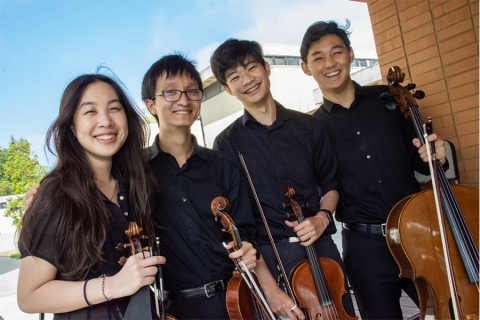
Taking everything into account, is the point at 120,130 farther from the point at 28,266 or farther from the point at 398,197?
the point at 398,197

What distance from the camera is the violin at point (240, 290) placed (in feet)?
4.65

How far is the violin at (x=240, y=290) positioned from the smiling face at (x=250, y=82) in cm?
65

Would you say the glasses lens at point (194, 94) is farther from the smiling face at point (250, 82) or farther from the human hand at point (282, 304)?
the human hand at point (282, 304)

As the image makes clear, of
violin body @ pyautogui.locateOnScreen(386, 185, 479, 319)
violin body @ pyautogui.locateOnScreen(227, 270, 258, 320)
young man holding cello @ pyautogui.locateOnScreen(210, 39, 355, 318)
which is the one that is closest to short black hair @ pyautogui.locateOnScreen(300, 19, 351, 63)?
young man holding cello @ pyautogui.locateOnScreen(210, 39, 355, 318)

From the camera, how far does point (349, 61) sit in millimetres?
2088

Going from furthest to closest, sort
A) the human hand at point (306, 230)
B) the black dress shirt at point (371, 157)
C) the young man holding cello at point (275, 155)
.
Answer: the black dress shirt at point (371, 157), the young man holding cello at point (275, 155), the human hand at point (306, 230)

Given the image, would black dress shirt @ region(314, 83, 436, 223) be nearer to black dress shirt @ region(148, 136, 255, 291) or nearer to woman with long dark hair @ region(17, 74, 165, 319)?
black dress shirt @ region(148, 136, 255, 291)

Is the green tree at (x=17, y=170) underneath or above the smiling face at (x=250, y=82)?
above

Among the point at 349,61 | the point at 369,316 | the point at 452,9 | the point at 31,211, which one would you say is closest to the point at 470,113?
the point at 452,9

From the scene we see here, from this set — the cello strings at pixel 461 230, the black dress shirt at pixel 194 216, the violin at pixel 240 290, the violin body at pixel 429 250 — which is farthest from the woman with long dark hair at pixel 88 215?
the cello strings at pixel 461 230

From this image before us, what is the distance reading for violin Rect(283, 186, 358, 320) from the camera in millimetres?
1544

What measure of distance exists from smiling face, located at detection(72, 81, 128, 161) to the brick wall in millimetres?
2010

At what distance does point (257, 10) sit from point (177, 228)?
180 centimetres

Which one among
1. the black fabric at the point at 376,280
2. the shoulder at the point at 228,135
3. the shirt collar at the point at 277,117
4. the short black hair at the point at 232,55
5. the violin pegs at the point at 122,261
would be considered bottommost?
the black fabric at the point at 376,280
